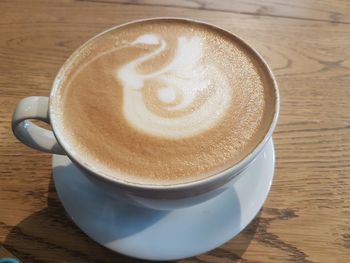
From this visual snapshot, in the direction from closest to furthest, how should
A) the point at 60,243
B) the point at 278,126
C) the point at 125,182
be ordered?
the point at 125,182 → the point at 60,243 → the point at 278,126

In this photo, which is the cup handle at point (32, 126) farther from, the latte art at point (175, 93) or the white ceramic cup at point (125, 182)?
the latte art at point (175, 93)

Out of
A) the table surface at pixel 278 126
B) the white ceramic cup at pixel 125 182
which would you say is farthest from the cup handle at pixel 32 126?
the table surface at pixel 278 126

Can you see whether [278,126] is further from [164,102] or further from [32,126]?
[32,126]

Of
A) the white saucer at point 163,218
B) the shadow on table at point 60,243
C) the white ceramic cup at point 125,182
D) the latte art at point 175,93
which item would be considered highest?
the latte art at point 175,93

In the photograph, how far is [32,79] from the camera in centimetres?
87

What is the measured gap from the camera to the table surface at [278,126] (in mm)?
641

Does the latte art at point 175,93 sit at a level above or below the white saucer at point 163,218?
above

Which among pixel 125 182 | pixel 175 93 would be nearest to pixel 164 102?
pixel 175 93

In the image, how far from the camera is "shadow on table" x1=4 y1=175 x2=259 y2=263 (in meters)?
0.63

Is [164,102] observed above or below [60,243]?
above

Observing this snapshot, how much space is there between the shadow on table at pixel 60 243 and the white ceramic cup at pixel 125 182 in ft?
0.32

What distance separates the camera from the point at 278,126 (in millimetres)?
794

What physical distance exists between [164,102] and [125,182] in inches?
7.0

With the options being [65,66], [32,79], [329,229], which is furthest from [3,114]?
[329,229]
